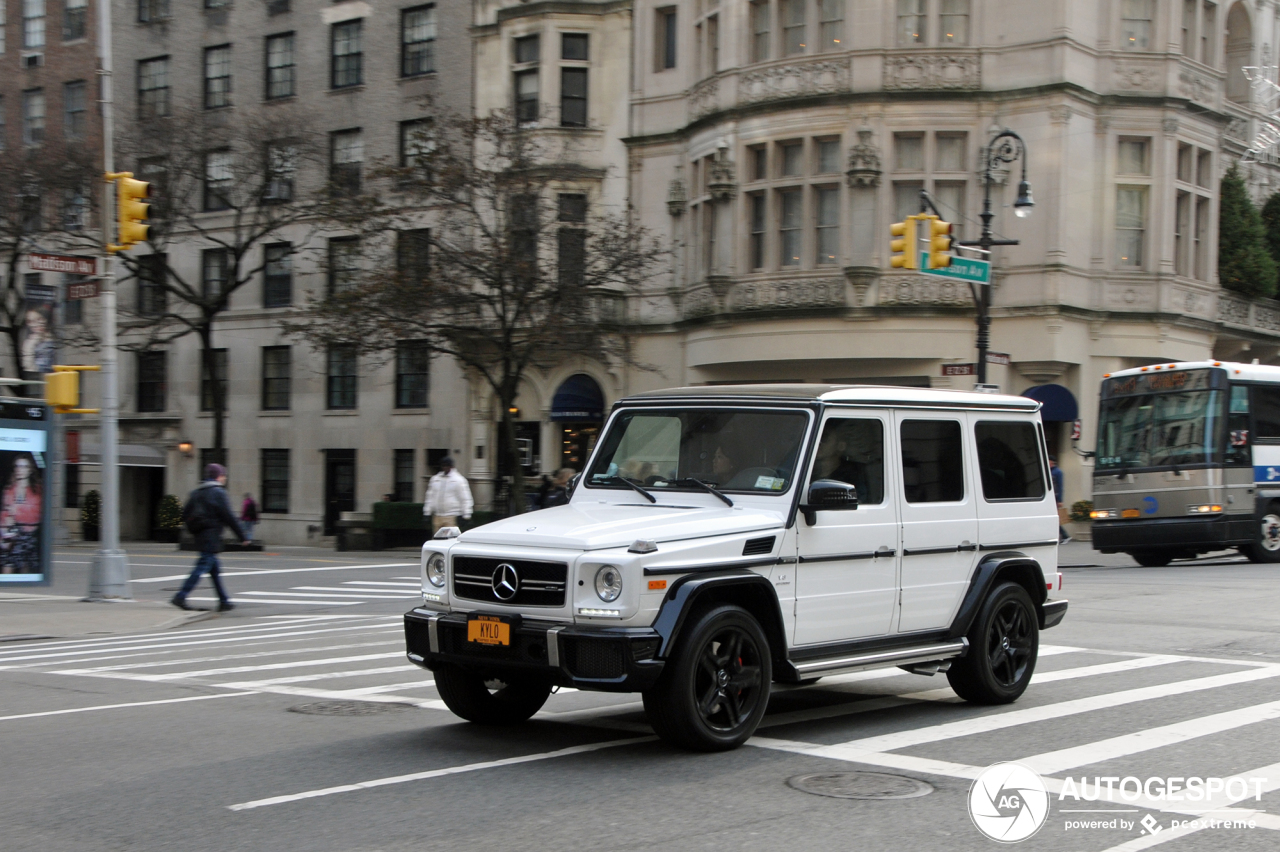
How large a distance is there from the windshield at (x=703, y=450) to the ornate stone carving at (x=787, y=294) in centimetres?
2321

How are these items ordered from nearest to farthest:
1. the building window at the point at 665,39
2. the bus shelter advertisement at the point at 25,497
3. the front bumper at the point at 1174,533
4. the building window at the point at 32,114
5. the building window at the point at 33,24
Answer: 1. the bus shelter advertisement at the point at 25,497
2. the front bumper at the point at 1174,533
3. the building window at the point at 665,39
4. the building window at the point at 32,114
5. the building window at the point at 33,24

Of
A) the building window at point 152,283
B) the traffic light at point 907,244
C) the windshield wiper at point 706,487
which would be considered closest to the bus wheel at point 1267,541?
the traffic light at point 907,244

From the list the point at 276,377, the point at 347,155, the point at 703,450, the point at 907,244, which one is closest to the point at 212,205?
the point at 347,155

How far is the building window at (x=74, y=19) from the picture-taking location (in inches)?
1903

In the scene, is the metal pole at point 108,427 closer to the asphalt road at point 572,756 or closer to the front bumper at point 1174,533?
the asphalt road at point 572,756

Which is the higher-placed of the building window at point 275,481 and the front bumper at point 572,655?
the front bumper at point 572,655

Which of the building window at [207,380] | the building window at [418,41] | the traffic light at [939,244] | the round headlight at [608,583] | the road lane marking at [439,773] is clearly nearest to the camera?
the road lane marking at [439,773]

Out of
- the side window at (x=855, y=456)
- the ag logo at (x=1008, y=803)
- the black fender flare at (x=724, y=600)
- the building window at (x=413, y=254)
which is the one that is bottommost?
the ag logo at (x=1008, y=803)

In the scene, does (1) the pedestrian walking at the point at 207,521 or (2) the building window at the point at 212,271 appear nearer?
(1) the pedestrian walking at the point at 207,521

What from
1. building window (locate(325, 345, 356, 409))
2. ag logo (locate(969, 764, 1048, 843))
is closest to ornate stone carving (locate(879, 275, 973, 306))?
building window (locate(325, 345, 356, 409))

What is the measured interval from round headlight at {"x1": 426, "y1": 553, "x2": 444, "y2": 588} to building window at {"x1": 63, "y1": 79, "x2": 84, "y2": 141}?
4467 cm

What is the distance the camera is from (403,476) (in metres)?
41.7

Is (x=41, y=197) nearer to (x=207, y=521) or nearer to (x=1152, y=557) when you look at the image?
(x=207, y=521)

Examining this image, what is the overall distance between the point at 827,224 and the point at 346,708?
24.6 metres
